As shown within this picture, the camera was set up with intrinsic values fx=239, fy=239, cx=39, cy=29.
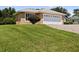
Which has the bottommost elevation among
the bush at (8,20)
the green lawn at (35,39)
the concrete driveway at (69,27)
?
the green lawn at (35,39)

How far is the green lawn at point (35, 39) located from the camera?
436 cm

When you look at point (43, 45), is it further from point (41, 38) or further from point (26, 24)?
point (26, 24)

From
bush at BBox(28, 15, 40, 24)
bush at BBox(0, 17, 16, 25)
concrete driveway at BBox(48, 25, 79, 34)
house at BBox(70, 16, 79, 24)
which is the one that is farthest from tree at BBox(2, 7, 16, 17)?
house at BBox(70, 16, 79, 24)

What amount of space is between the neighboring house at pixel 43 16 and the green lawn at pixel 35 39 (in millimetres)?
118

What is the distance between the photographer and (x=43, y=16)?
459 centimetres

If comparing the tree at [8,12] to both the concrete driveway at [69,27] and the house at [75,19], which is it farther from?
the house at [75,19]

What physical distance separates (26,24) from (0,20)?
Result: 50 cm

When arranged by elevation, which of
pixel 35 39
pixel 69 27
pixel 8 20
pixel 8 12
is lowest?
pixel 35 39

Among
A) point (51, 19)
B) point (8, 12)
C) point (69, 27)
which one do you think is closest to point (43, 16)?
point (51, 19)

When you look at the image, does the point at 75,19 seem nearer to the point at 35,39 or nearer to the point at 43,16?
the point at 43,16

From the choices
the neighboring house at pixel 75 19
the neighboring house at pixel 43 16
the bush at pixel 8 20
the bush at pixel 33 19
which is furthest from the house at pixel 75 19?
the bush at pixel 8 20

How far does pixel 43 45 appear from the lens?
438cm

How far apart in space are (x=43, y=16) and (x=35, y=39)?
49 centimetres
